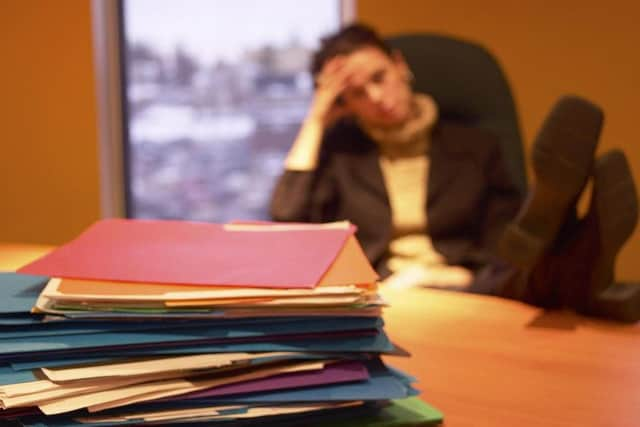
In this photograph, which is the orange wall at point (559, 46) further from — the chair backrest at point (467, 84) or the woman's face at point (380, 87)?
the woman's face at point (380, 87)

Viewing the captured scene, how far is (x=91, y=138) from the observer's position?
3.11 meters

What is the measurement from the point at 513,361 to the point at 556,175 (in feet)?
0.96

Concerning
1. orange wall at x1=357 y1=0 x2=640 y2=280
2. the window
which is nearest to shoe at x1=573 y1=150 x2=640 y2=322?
orange wall at x1=357 y1=0 x2=640 y2=280

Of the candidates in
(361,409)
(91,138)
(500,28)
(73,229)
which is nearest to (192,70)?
(91,138)

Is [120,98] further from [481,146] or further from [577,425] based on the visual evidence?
[577,425]

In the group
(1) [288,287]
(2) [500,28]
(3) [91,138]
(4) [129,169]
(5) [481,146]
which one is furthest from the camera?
(4) [129,169]

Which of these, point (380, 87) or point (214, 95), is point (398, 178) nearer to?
point (380, 87)

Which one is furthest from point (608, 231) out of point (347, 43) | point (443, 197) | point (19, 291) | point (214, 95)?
point (214, 95)

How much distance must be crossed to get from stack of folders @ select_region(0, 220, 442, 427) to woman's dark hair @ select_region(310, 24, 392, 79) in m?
1.54

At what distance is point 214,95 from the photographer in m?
3.36

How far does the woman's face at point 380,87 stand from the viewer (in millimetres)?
2117

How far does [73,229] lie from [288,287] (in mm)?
2683

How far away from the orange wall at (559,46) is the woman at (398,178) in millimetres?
600

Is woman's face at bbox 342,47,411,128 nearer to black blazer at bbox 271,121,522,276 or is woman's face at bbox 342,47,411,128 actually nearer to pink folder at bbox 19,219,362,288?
black blazer at bbox 271,121,522,276
